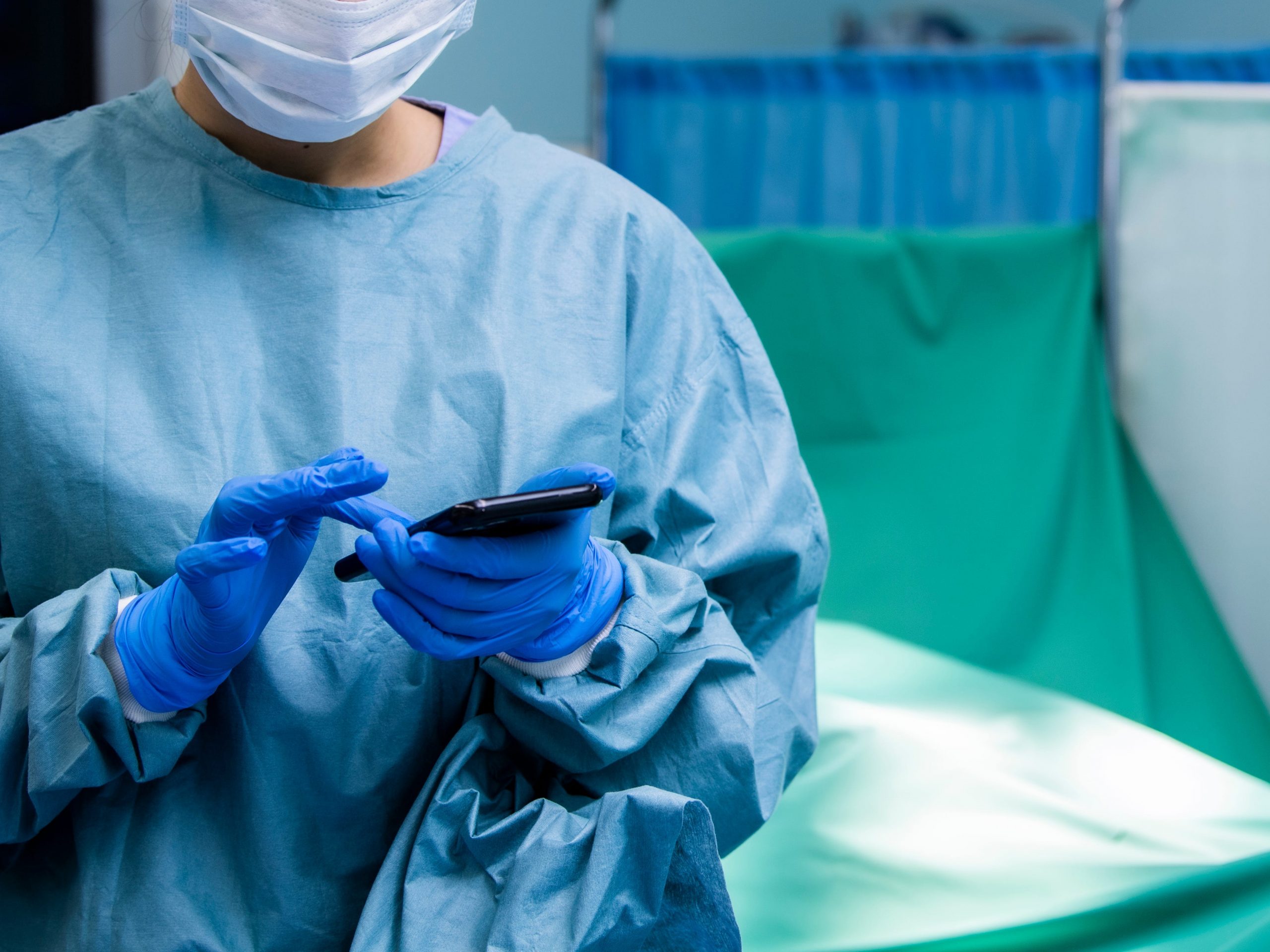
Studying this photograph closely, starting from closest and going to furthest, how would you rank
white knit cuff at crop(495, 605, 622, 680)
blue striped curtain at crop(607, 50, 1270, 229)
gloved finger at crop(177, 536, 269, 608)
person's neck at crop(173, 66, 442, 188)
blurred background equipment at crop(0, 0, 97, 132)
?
1. gloved finger at crop(177, 536, 269, 608)
2. white knit cuff at crop(495, 605, 622, 680)
3. person's neck at crop(173, 66, 442, 188)
4. blue striped curtain at crop(607, 50, 1270, 229)
5. blurred background equipment at crop(0, 0, 97, 132)

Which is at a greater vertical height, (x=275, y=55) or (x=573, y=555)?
(x=275, y=55)

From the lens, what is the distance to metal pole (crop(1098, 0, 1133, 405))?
5.57ft

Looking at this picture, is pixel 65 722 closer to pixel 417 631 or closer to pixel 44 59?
pixel 417 631

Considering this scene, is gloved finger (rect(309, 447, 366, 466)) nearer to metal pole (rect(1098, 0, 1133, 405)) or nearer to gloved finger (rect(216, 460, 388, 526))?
gloved finger (rect(216, 460, 388, 526))

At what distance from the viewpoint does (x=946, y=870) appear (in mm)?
953

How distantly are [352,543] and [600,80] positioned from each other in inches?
52.0

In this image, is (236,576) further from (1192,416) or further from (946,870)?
(1192,416)

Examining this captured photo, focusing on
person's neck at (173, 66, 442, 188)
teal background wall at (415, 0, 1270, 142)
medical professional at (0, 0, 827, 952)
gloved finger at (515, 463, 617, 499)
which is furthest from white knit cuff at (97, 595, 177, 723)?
teal background wall at (415, 0, 1270, 142)

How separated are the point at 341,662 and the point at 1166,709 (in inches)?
50.3

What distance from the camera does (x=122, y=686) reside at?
63cm

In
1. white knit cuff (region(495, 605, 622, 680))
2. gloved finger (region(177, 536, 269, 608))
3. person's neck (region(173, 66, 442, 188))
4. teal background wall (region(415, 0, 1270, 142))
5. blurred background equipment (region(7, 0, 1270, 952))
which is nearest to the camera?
gloved finger (region(177, 536, 269, 608))

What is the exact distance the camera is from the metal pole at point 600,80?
181 centimetres

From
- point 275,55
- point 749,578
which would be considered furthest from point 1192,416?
point 275,55

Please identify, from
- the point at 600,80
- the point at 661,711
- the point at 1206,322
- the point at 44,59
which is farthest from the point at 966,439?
the point at 44,59
